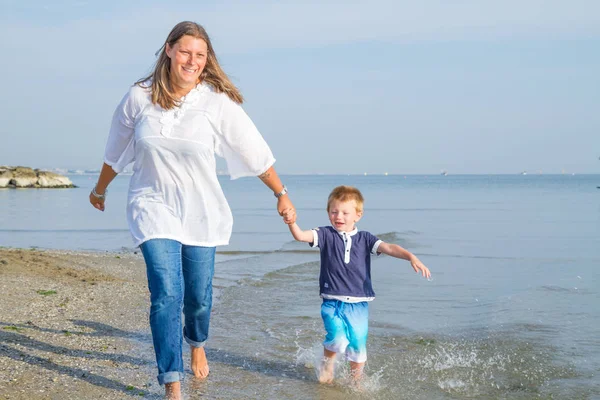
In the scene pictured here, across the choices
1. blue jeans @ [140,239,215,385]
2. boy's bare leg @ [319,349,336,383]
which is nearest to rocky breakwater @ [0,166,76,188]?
boy's bare leg @ [319,349,336,383]

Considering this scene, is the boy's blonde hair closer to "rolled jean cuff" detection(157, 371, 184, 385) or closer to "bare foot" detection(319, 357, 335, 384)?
"bare foot" detection(319, 357, 335, 384)

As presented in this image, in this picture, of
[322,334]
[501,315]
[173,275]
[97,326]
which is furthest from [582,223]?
[173,275]

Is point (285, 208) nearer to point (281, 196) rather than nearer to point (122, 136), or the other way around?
point (281, 196)

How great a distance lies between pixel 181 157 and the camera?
3.96m

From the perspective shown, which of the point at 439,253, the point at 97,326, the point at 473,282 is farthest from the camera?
the point at 439,253

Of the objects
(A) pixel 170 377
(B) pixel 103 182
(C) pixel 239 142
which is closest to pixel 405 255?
(C) pixel 239 142

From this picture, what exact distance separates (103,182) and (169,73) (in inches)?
35.1

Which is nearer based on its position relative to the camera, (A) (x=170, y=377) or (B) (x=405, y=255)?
(A) (x=170, y=377)

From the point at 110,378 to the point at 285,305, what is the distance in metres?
3.73

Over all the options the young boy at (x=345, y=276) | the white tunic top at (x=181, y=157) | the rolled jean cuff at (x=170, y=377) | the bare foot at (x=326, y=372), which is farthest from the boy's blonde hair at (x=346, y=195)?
the rolled jean cuff at (x=170, y=377)

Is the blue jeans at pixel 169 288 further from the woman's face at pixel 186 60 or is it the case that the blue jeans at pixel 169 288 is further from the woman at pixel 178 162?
the woman's face at pixel 186 60

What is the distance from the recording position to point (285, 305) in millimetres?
8219

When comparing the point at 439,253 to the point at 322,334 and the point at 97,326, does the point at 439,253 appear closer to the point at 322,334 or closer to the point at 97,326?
the point at 322,334

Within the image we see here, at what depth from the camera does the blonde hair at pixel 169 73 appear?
4039 mm
